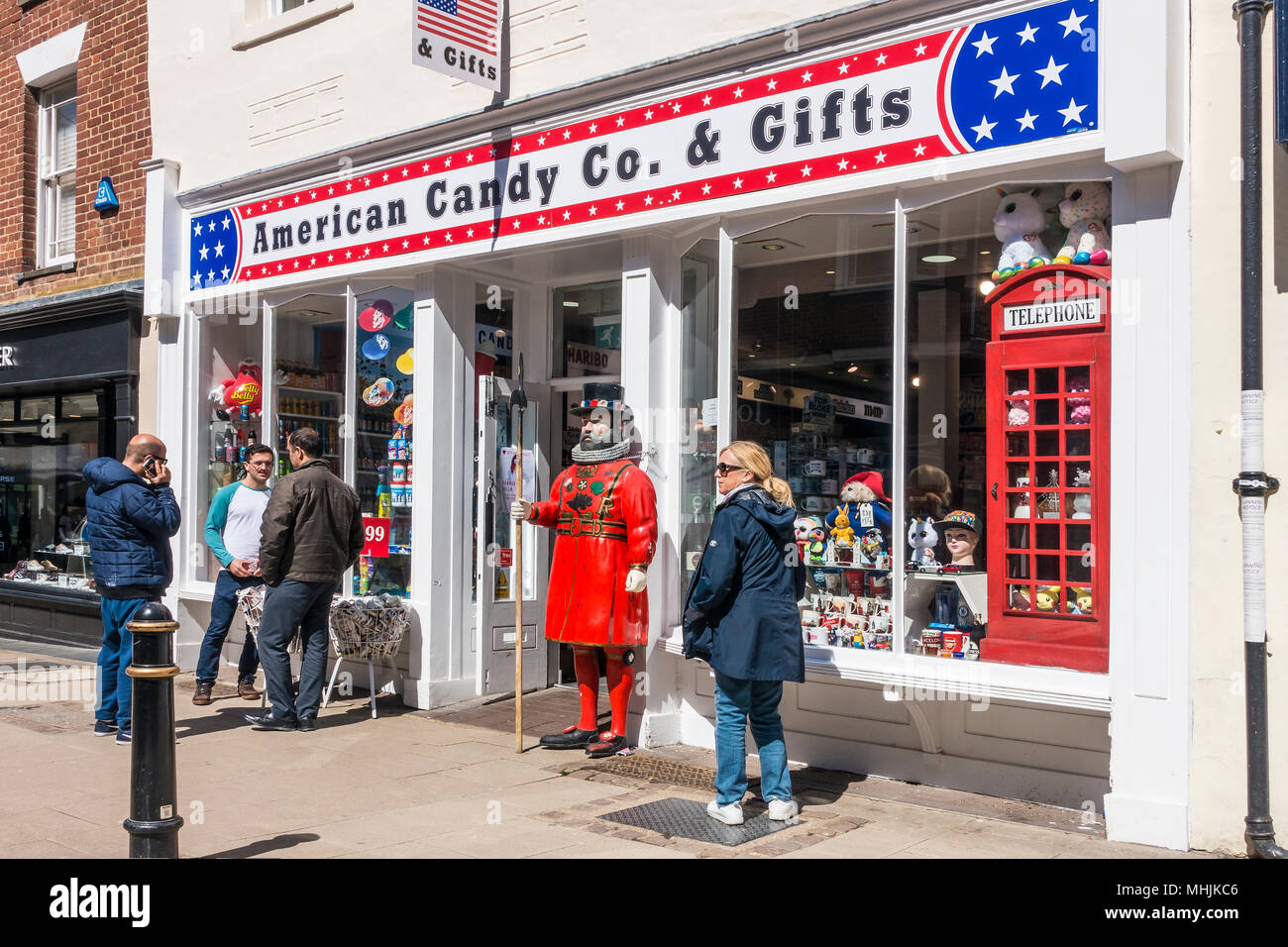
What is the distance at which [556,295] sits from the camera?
9.42 metres

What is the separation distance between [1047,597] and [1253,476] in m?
1.18

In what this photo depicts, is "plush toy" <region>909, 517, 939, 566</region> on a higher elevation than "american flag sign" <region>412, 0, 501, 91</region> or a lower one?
lower

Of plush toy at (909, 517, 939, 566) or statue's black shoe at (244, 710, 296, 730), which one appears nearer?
plush toy at (909, 517, 939, 566)

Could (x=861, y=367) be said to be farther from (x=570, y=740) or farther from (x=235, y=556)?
(x=235, y=556)

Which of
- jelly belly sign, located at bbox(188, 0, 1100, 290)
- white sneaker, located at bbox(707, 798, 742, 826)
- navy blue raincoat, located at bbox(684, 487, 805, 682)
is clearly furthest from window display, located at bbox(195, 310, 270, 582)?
white sneaker, located at bbox(707, 798, 742, 826)

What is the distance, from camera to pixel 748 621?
224 inches

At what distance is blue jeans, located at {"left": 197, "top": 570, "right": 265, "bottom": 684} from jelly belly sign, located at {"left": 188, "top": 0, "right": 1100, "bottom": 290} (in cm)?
262

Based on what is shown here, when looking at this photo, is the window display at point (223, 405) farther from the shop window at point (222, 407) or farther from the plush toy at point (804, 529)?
the plush toy at point (804, 529)

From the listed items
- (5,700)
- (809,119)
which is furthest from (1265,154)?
(5,700)

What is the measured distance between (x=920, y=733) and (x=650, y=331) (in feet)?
9.67

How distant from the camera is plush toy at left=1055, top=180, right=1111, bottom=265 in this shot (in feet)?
19.6

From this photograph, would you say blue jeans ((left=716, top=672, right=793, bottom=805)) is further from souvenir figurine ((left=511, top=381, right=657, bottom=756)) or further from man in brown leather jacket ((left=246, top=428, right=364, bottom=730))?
man in brown leather jacket ((left=246, top=428, right=364, bottom=730))

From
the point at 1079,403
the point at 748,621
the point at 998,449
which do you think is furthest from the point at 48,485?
the point at 1079,403

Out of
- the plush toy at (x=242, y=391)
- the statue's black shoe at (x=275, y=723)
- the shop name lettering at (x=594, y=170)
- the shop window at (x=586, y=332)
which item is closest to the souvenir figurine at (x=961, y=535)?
the shop name lettering at (x=594, y=170)
